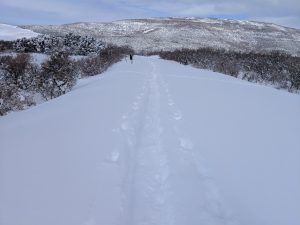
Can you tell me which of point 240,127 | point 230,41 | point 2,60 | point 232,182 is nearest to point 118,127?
point 240,127

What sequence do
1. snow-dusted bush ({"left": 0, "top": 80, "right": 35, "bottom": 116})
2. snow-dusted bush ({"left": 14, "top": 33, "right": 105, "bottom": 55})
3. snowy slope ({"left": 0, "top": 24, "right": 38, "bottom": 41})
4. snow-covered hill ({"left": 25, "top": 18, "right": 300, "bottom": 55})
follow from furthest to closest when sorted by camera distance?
snow-covered hill ({"left": 25, "top": 18, "right": 300, "bottom": 55})
snowy slope ({"left": 0, "top": 24, "right": 38, "bottom": 41})
snow-dusted bush ({"left": 14, "top": 33, "right": 105, "bottom": 55})
snow-dusted bush ({"left": 0, "top": 80, "right": 35, "bottom": 116})

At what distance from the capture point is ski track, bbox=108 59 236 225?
434cm

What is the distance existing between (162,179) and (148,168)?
454 mm

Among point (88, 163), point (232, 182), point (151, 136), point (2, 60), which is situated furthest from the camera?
point (2, 60)

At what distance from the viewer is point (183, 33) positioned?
436ft

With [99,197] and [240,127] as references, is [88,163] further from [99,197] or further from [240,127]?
[240,127]

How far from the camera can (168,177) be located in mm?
5430

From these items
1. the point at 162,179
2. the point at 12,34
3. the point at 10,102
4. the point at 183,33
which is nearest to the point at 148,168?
the point at 162,179

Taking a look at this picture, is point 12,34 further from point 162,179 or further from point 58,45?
point 162,179

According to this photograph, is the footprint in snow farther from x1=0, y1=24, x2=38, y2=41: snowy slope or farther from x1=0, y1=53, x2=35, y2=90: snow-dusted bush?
x1=0, y1=24, x2=38, y2=41: snowy slope

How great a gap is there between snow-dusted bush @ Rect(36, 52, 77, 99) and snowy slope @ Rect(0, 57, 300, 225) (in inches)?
379

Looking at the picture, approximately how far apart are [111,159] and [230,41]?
122 meters

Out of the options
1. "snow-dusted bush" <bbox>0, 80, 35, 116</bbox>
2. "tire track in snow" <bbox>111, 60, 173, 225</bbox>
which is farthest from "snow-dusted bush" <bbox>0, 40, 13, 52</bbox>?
"tire track in snow" <bbox>111, 60, 173, 225</bbox>

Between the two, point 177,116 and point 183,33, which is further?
point 183,33
